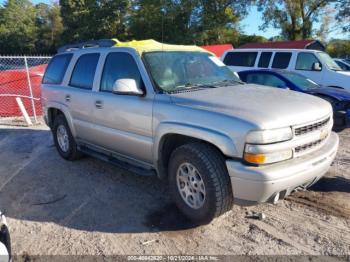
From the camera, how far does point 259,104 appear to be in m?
3.68

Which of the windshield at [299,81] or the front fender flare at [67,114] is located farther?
the windshield at [299,81]

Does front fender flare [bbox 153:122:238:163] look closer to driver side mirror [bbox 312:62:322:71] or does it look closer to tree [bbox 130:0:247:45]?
driver side mirror [bbox 312:62:322:71]

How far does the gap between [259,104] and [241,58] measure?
953cm

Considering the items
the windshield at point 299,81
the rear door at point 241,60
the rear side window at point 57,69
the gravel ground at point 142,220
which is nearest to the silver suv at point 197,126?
the gravel ground at point 142,220

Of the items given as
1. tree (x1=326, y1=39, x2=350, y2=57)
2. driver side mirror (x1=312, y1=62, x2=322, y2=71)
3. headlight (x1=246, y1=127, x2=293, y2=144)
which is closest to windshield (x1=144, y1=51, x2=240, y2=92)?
headlight (x1=246, y1=127, x2=293, y2=144)

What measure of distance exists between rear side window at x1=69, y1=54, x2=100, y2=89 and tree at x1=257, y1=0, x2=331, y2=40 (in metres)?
32.4

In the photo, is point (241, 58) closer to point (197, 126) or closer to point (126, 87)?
point (126, 87)

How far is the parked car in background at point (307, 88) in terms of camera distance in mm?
8016

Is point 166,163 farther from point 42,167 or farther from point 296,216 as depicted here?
point 42,167

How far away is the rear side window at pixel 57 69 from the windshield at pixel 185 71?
7.22 ft

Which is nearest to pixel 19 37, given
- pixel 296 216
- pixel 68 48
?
pixel 68 48

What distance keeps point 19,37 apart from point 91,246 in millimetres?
69208

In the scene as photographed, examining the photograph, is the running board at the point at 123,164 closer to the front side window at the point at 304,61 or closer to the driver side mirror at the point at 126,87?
the driver side mirror at the point at 126,87

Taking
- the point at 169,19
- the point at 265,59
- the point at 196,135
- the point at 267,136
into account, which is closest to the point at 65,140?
the point at 196,135
